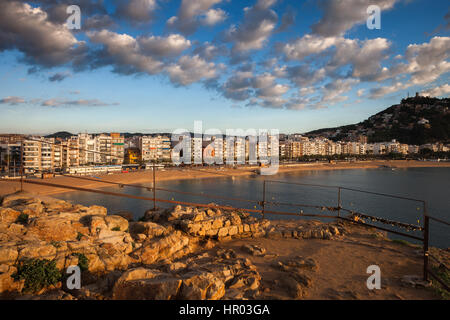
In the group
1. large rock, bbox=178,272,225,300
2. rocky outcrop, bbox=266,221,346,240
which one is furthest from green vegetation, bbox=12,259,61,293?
rocky outcrop, bbox=266,221,346,240

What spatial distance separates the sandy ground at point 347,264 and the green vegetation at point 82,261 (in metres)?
3.23

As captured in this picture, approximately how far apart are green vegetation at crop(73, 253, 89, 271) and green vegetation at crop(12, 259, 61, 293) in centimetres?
44

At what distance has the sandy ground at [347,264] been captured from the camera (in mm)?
4359

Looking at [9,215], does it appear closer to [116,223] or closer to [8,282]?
[116,223]

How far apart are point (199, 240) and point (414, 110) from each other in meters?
160

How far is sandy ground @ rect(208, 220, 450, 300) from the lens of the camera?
14.3ft

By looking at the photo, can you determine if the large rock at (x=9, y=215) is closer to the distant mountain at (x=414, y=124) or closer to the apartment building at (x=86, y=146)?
the apartment building at (x=86, y=146)

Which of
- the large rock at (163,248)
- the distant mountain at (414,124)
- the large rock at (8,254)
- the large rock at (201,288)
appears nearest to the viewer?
the large rock at (201,288)

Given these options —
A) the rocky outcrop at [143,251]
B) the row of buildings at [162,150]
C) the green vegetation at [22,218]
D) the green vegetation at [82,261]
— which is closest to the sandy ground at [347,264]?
the rocky outcrop at [143,251]

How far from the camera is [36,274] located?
3.73m

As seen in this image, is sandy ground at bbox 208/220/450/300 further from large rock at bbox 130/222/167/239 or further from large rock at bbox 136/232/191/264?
large rock at bbox 130/222/167/239

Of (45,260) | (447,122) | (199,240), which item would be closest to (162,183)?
(199,240)
